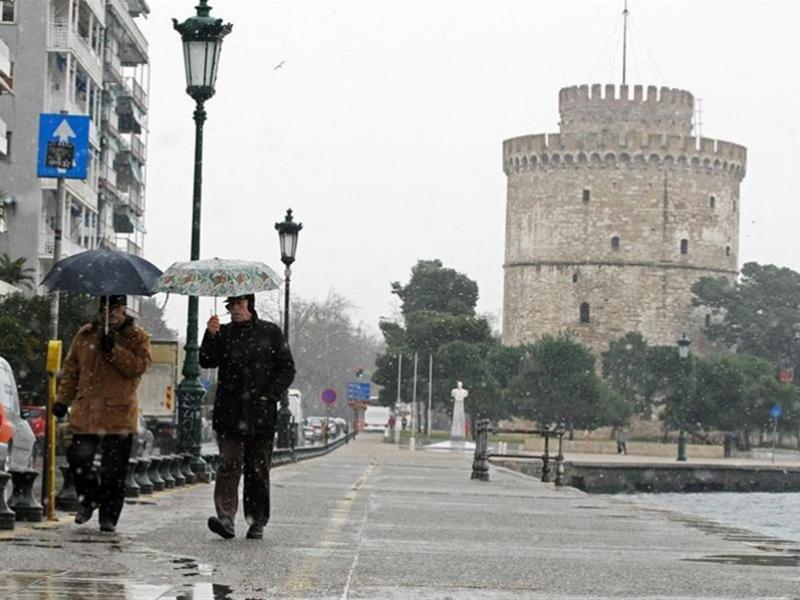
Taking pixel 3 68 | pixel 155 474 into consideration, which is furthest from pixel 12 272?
pixel 155 474

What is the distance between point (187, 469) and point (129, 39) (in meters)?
58.9

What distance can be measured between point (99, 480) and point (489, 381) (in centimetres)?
9006

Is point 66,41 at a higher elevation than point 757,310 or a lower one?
higher

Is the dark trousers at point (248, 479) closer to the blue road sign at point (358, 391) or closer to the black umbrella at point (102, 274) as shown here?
the black umbrella at point (102, 274)

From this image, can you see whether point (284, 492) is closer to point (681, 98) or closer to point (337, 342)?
point (681, 98)

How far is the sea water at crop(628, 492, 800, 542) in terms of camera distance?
3975 centimetres

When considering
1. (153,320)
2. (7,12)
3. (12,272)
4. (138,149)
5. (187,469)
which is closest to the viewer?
(187,469)

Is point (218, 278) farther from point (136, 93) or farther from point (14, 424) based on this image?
point (136, 93)

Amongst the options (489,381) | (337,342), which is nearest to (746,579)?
(489,381)

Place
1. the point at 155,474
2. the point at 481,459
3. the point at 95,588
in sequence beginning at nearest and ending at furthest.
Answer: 1. the point at 95,588
2. the point at 155,474
3. the point at 481,459

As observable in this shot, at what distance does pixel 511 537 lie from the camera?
13695 millimetres

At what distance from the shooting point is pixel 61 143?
44.1 feet

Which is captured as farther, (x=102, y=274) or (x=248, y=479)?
(x=102, y=274)

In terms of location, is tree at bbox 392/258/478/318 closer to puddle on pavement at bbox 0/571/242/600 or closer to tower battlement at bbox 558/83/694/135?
tower battlement at bbox 558/83/694/135
